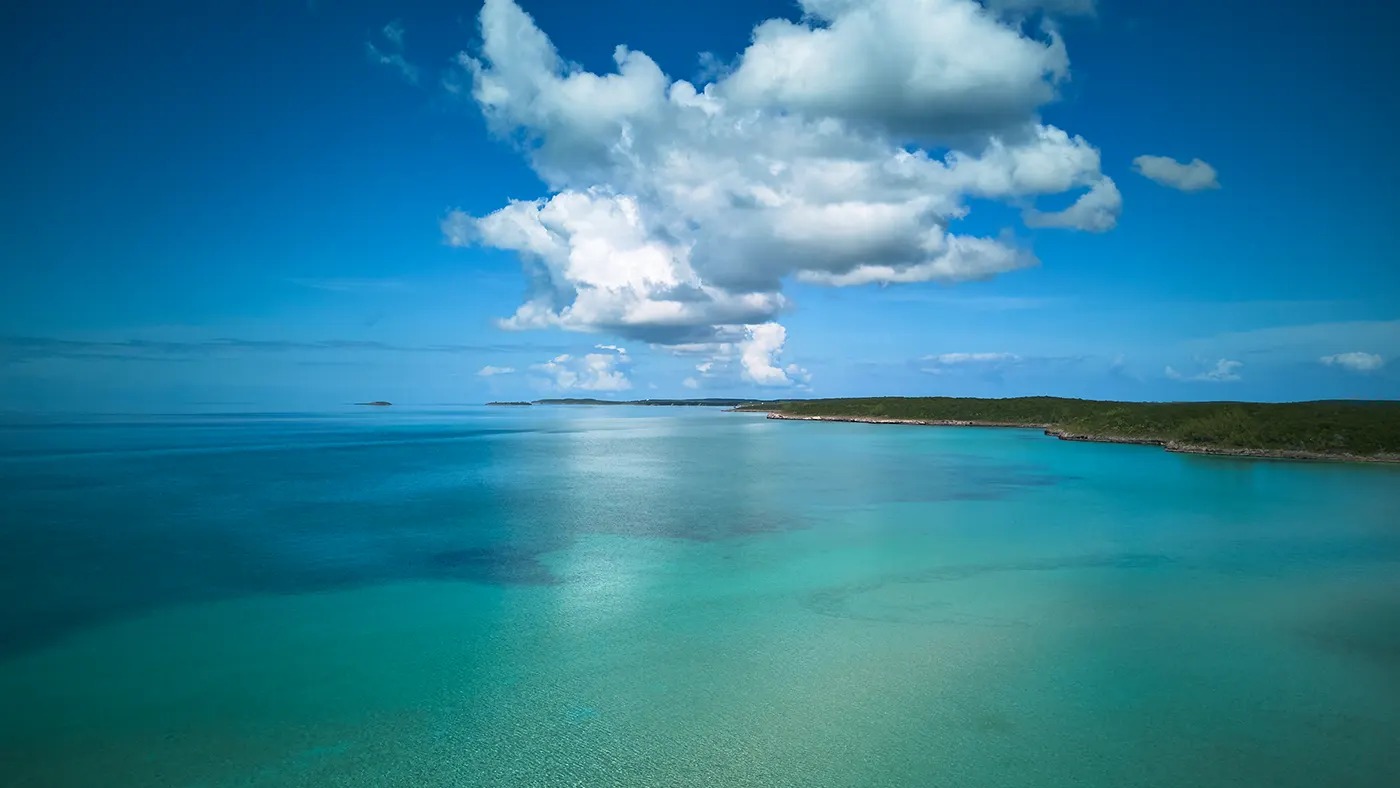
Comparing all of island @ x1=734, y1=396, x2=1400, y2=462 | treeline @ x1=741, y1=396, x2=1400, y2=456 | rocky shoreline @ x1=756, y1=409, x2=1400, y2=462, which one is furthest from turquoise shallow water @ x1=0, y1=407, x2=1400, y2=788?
treeline @ x1=741, y1=396, x2=1400, y2=456

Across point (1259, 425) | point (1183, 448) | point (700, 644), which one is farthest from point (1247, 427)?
point (700, 644)

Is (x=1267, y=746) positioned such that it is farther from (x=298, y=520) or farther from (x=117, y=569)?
(x=298, y=520)

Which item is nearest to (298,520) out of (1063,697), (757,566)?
(757,566)

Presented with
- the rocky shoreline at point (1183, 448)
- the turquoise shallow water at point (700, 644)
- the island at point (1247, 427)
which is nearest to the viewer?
the turquoise shallow water at point (700, 644)

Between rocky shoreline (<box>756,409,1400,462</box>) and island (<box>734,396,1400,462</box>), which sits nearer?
rocky shoreline (<box>756,409,1400,462</box>)

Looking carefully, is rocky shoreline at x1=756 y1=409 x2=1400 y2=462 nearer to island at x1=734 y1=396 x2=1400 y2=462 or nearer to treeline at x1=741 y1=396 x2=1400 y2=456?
island at x1=734 y1=396 x2=1400 y2=462

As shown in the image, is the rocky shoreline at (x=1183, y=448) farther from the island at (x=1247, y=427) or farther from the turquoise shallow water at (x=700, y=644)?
the turquoise shallow water at (x=700, y=644)

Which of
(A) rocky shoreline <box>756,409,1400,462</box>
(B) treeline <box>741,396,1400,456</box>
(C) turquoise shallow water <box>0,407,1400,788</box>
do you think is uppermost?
(B) treeline <box>741,396,1400,456</box>

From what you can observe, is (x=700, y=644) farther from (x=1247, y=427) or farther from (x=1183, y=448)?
(x=1247, y=427)

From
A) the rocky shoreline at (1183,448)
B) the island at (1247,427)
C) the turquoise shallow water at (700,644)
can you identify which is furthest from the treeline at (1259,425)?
the turquoise shallow water at (700,644)

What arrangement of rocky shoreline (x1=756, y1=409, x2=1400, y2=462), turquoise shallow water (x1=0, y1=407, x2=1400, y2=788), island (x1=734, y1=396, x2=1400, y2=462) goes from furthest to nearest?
island (x1=734, y1=396, x2=1400, y2=462), rocky shoreline (x1=756, y1=409, x2=1400, y2=462), turquoise shallow water (x1=0, y1=407, x2=1400, y2=788)
